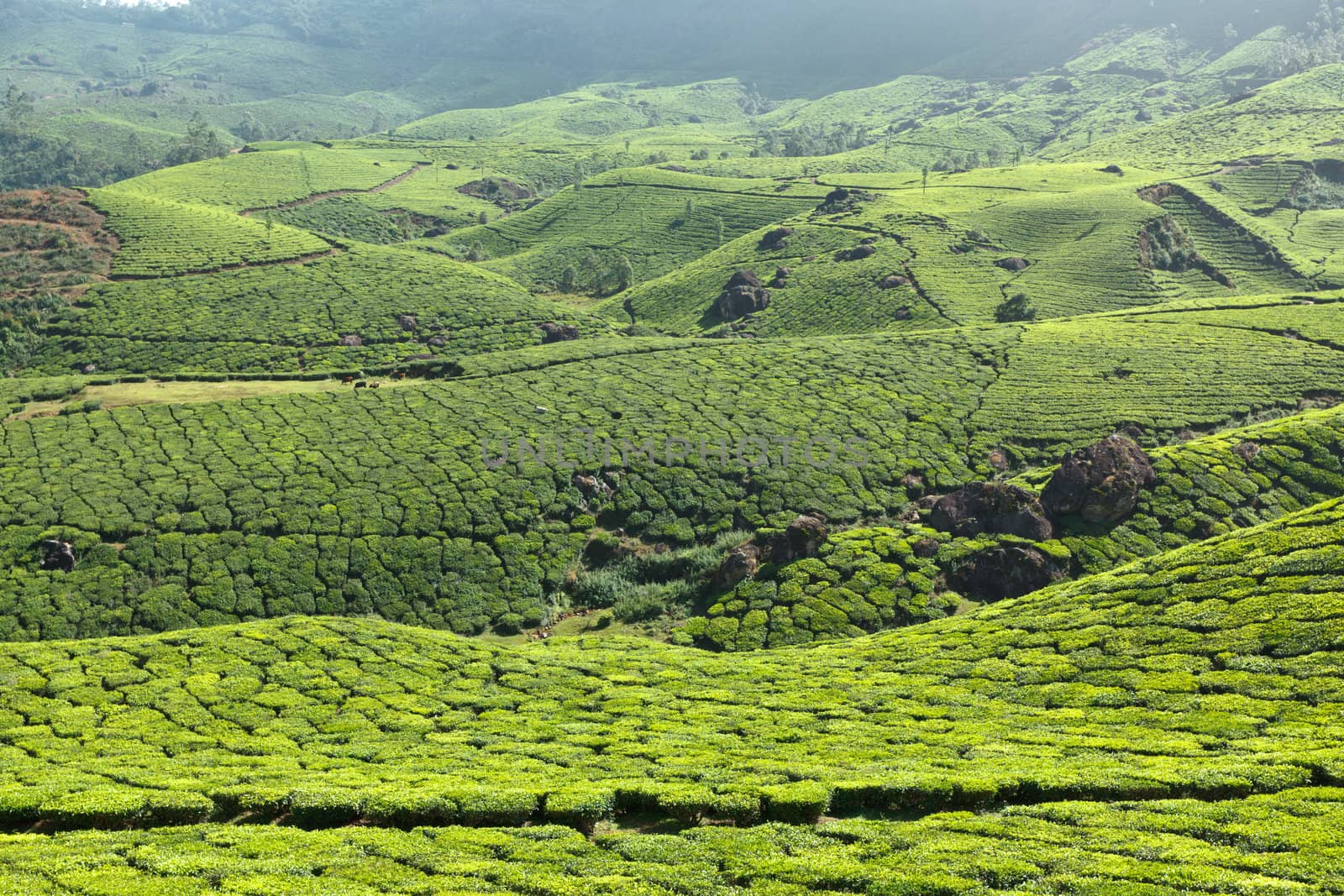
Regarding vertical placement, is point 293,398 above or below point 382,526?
above

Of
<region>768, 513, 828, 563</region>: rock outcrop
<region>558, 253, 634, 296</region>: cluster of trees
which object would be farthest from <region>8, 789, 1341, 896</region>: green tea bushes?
<region>558, 253, 634, 296</region>: cluster of trees

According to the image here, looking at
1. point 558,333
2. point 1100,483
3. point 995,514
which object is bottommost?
point 995,514

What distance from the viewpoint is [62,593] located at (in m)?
50.8

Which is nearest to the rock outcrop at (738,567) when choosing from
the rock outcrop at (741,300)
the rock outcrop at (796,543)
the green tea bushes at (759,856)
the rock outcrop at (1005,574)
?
the rock outcrop at (796,543)

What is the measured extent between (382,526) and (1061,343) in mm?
79767

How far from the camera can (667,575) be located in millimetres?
58531

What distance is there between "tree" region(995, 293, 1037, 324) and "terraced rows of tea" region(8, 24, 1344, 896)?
72 cm

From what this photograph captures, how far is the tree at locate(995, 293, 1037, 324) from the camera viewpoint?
115 meters

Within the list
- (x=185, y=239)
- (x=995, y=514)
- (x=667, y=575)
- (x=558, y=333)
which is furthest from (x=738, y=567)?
(x=185, y=239)

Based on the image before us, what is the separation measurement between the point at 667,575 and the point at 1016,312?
81867mm

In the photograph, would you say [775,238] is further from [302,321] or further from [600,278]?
[302,321]

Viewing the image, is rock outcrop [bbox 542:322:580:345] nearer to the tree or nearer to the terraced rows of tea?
the terraced rows of tea

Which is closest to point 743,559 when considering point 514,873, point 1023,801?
point 1023,801

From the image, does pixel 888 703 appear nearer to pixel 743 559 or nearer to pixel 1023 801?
pixel 1023 801
